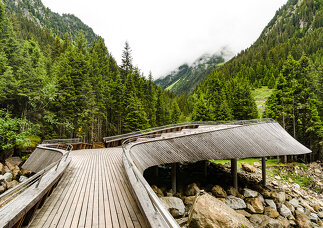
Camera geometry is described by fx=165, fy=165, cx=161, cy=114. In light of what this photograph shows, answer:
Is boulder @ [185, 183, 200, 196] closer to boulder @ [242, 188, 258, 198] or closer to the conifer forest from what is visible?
boulder @ [242, 188, 258, 198]

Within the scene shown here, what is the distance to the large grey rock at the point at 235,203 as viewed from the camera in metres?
13.3

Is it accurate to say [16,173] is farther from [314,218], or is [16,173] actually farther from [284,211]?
[314,218]

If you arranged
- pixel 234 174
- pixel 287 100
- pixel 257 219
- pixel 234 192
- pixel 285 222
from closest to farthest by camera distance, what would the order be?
pixel 257 219 → pixel 285 222 → pixel 234 192 → pixel 234 174 → pixel 287 100

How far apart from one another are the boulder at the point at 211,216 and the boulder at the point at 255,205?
15.7ft

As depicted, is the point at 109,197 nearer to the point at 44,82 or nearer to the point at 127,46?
the point at 44,82

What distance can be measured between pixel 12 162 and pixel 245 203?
26815 millimetres

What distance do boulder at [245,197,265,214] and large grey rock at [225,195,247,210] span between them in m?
0.48

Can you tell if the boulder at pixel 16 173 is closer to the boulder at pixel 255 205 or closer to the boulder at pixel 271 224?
the boulder at pixel 255 205

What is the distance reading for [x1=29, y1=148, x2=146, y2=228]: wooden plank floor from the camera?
4195mm

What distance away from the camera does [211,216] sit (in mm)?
8609

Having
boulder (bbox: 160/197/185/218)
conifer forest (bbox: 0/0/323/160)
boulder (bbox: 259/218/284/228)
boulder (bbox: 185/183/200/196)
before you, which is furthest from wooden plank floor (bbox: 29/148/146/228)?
conifer forest (bbox: 0/0/323/160)

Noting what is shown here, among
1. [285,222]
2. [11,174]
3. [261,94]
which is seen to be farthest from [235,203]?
[261,94]

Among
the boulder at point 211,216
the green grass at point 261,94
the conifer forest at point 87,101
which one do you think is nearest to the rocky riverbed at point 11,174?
the conifer forest at point 87,101

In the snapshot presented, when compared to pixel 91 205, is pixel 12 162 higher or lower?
lower
